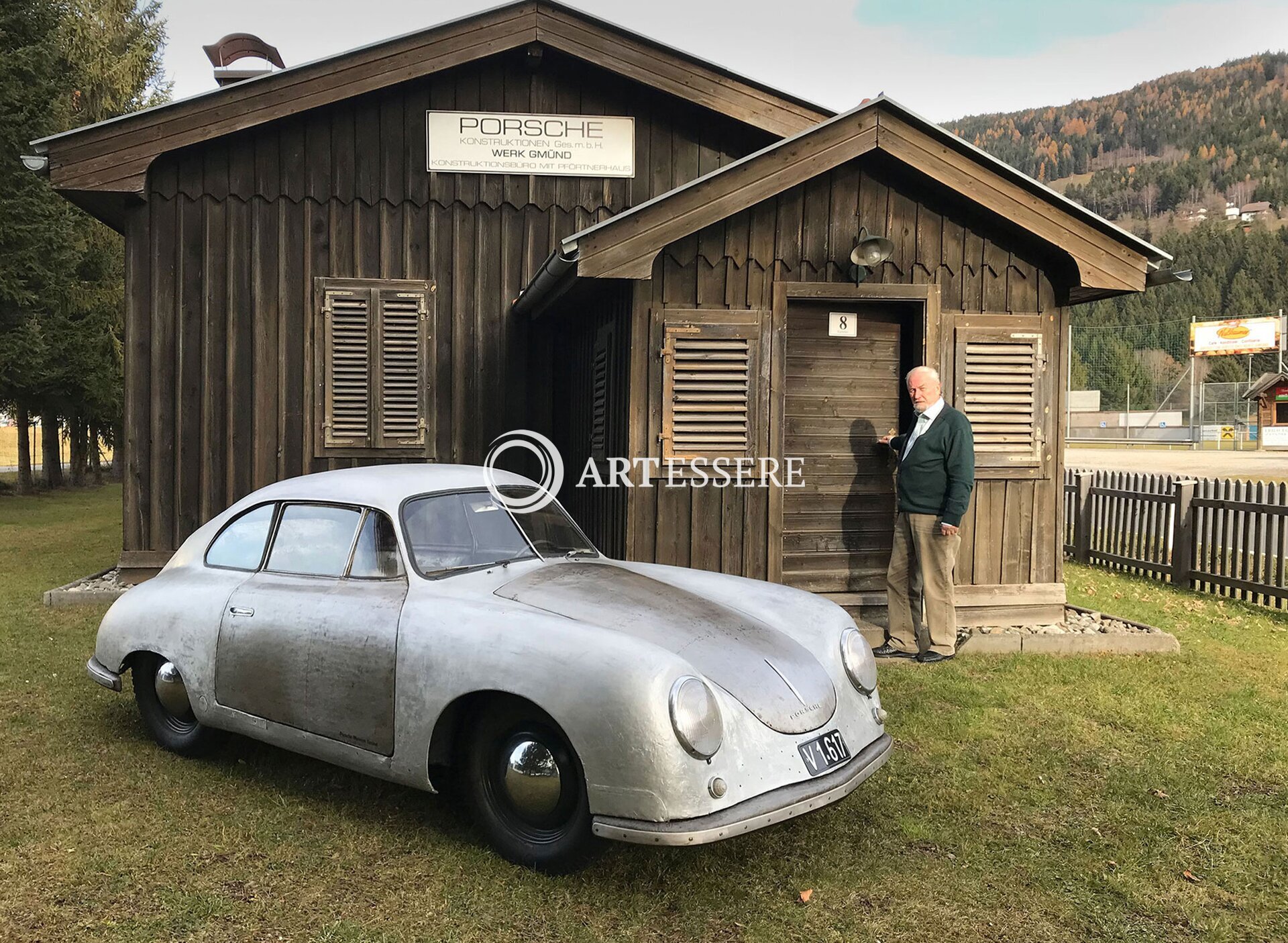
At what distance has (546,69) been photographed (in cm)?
957

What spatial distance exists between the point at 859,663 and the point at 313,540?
100.0 inches

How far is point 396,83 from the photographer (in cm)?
901

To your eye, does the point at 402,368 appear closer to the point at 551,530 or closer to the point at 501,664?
the point at 551,530

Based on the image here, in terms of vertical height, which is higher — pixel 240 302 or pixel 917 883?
pixel 240 302

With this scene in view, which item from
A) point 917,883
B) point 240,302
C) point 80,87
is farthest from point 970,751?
point 80,87

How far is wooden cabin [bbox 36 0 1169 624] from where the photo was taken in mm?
7223

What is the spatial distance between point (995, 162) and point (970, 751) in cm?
438

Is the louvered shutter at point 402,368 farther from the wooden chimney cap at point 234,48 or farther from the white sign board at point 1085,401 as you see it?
the white sign board at point 1085,401

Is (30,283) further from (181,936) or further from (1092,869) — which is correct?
(1092,869)

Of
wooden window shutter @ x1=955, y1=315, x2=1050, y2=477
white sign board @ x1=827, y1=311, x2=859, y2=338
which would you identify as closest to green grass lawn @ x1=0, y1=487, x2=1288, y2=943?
wooden window shutter @ x1=955, y1=315, x2=1050, y2=477

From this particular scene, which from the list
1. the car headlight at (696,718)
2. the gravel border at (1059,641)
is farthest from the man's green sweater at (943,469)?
the car headlight at (696,718)

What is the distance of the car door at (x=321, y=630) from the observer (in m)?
3.96

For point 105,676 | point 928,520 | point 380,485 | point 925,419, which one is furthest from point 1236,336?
point 105,676

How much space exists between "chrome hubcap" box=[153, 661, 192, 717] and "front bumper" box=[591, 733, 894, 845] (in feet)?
8.21
